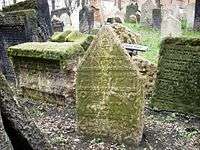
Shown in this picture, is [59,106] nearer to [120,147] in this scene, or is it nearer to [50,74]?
[50,74]

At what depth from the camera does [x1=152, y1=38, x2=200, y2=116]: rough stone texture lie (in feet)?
23.6

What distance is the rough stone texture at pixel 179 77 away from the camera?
284 inches

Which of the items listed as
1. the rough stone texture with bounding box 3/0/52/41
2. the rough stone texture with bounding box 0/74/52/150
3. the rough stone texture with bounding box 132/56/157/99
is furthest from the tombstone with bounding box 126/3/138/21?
the rough stone texture with bounding box 0/74/52/150

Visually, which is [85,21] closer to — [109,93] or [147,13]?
[147,13]

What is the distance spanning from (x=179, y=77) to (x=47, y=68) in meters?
2.31

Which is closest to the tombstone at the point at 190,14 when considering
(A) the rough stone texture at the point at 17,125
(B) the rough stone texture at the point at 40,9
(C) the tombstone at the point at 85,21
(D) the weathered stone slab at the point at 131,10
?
(D) the weathered stone slab at the point at 131,10

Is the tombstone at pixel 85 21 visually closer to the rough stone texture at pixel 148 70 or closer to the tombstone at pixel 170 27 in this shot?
the tombstone at pixel 170 27

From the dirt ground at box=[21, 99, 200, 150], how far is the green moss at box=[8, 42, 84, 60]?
874mm

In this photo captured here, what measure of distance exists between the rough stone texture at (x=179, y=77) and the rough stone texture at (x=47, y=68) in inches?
60.3

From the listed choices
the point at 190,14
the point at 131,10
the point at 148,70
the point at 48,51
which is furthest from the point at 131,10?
the point at 48,51

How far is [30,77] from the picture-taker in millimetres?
8109

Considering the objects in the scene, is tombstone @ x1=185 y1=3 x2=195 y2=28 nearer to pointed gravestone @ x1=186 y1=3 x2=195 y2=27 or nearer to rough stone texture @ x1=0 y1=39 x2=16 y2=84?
pointed gravestone @ x1=186 y1=3 x2=195 y2=27

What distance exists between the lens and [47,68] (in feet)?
25.6

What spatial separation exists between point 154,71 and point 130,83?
2.51 m
